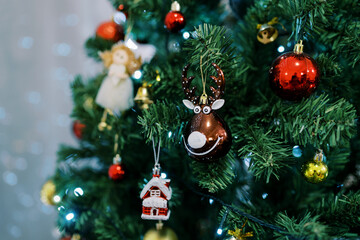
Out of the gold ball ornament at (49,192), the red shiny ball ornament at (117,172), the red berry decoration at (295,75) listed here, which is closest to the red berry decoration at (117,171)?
the red shiny ball ornament at (117,172)

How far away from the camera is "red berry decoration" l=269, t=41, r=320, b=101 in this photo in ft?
1.32

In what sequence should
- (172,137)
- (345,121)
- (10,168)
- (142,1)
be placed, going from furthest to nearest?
(10,168)
(142,1)
(172,137)
(345,121)

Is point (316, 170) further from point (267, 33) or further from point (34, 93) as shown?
point (34, 93)

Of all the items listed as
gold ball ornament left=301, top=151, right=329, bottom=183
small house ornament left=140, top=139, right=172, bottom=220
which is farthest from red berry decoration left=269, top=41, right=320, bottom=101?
small house ornament left=140, top=139, right=172, bottom=220

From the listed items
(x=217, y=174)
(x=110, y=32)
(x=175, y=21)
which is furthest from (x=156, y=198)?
(x=110, y=32)

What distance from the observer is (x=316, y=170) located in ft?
1.43

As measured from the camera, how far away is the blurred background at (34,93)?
1086 mm

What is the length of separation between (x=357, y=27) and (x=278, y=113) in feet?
0.57

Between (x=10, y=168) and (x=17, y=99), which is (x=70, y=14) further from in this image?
(x=10, y=168)

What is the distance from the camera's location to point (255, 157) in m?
0.40

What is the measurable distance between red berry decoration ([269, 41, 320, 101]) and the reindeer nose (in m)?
0.14

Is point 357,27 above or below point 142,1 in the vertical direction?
below

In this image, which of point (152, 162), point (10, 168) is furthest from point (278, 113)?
point (10, 168)

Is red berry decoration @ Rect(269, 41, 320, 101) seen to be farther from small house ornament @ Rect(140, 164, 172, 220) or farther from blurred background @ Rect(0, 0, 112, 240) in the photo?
blurred background @ Rect(0, 0, 112, 240)
